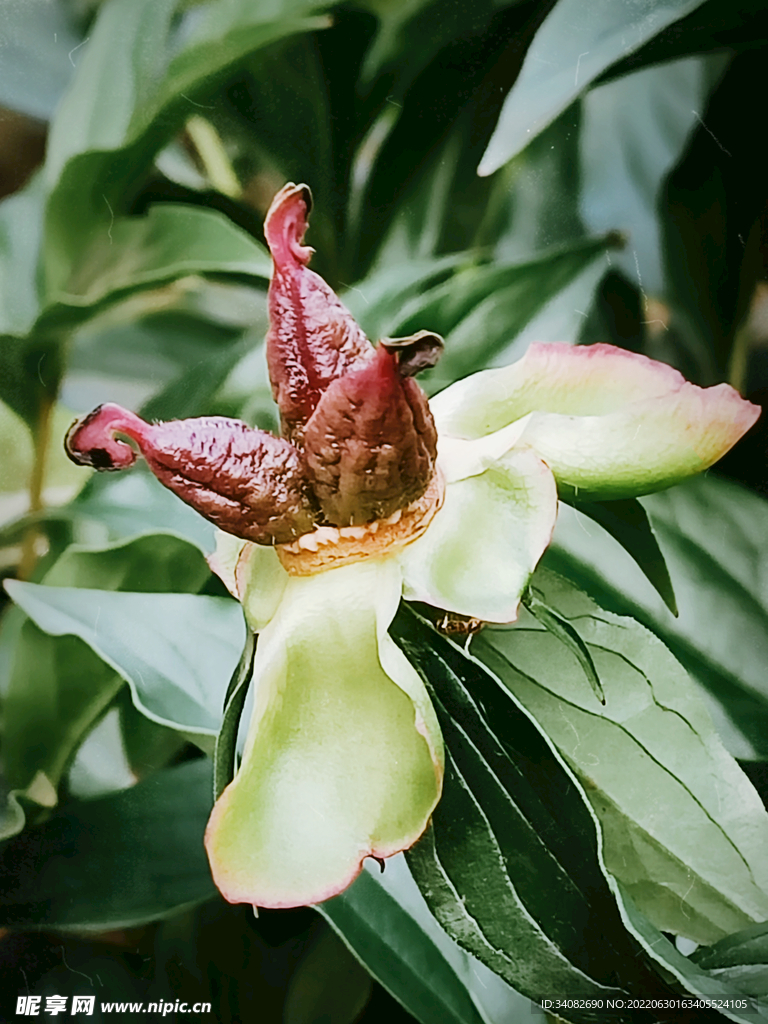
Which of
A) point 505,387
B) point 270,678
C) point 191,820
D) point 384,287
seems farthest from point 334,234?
point 191,820

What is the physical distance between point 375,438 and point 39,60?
1.35ft

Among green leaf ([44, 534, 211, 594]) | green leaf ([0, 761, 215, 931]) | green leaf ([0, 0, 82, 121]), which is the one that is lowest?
green leaf ([0, 761, 215, 931])

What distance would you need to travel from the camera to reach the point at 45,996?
645mm

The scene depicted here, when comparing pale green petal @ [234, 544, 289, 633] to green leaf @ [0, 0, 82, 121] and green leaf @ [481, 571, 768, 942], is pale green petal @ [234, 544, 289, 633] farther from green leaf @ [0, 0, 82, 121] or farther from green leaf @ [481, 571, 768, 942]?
green leaf @ [0, 0, 82, 121]

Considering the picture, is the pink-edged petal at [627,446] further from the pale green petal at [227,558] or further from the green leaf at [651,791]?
the pale green petal at [227,558]

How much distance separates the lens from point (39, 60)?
0.64m

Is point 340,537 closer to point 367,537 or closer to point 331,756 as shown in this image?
point 367,537

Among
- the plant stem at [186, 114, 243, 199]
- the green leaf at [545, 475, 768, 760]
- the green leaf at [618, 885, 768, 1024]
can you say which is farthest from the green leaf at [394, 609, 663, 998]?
the plant stem at [186, 114, 243, 199]

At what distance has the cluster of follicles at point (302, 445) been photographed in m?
0.51

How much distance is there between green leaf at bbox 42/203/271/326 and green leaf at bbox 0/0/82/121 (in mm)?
106

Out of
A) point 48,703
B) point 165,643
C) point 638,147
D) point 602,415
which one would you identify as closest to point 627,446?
point 602,415

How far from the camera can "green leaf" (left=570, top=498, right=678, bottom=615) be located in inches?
23.5

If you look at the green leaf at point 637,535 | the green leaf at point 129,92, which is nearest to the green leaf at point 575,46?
the green leaf at point 129,92

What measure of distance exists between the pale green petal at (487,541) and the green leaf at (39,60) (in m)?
0.43
